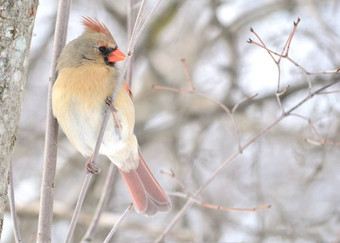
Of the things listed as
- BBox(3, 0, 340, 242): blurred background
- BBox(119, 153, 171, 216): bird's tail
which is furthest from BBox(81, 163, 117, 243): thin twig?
BBox(3, 0, 340, 242): blurred background

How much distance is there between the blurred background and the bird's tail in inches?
44.1

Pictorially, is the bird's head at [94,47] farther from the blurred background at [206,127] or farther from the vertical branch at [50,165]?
the blurred background at [206,127]

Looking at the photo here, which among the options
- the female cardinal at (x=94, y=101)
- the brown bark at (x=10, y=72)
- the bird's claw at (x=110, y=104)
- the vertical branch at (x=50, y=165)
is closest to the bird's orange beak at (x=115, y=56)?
the female cardinal at (x=94, y=101)

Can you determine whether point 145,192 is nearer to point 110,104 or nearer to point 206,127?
point 110,104

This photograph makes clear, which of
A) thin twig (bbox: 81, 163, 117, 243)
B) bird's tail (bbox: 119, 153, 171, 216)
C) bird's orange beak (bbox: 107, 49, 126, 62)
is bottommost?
thin twig (bbox: 81, 163, 117, 243)

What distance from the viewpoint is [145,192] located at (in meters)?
2.69

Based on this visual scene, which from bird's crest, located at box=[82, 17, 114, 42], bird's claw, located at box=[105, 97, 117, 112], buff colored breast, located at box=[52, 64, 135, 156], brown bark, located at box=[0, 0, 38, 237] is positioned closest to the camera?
brown bark, located at box=[0, 0, 38, 237]

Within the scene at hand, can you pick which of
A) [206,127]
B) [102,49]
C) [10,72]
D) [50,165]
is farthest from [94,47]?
[206,127]

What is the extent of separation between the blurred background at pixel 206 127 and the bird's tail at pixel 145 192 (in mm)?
1119

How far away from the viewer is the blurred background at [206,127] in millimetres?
4129

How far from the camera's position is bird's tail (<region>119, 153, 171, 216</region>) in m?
2.58

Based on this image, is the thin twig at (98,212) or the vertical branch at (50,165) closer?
the vertical branch at (50,165)

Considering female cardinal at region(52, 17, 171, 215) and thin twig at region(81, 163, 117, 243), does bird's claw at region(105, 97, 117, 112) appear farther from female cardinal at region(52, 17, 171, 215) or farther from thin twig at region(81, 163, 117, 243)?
thin twig at region(81, 163, 117, 243)

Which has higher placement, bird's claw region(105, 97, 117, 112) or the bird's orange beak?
the bird's orange beak
